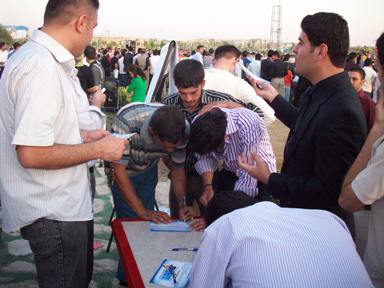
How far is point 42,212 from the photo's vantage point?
1.68 metres

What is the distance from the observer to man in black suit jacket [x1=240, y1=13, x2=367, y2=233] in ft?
5.98

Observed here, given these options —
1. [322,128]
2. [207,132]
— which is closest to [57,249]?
[207,132]

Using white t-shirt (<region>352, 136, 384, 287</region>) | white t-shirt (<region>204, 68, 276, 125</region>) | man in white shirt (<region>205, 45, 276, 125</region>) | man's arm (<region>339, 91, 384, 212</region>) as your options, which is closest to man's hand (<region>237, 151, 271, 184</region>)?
man's arm (<region>339, 91, 384, 212</region>)

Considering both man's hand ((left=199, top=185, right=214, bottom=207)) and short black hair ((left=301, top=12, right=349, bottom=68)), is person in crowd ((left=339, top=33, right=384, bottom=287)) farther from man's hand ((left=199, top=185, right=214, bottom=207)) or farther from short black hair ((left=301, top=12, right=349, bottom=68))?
man's hand ((left=199, top=185, right=214, bottom=207))

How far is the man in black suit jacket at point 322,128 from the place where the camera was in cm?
182

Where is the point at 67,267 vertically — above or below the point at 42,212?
below

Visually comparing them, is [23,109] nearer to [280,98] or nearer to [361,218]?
[280,98]

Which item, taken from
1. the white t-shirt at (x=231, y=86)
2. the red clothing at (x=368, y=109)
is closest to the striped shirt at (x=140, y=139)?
the white t-shirt at (x=231, y=86)

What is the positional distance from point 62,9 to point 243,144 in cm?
123

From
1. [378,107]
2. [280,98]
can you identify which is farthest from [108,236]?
[378,107]

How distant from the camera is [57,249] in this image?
5.74 ft

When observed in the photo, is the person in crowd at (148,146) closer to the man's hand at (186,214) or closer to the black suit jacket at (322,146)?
the man's hand at (186,214)

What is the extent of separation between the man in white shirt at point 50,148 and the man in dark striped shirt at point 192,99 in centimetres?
105

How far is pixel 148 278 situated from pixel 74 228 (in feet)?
1.21
